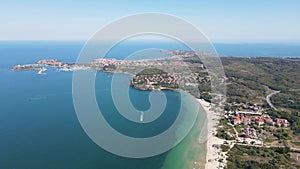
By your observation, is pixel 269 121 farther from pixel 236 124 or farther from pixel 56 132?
pixel 56 132

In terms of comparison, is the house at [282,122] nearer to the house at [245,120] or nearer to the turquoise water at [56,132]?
the house at [245,120]

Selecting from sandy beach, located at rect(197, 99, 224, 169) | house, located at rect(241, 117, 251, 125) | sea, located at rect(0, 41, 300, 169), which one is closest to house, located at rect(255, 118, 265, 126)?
house, located at rect(241, 117, 251, 125)

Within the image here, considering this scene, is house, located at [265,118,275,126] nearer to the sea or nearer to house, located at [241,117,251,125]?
house, located at [241,117,251,125]

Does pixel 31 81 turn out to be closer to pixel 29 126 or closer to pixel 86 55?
pixel 29 126

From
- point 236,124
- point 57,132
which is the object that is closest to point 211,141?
point 236,124

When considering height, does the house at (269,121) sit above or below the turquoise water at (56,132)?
below

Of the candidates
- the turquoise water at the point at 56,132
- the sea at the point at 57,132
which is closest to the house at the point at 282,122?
the sea at the point at 57,132

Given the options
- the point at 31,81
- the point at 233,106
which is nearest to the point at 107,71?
the point at 31,81

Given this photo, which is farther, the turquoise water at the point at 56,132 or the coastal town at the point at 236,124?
the coastal town at the point at 236,124

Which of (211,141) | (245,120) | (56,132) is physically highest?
(56,132)
